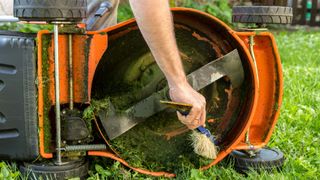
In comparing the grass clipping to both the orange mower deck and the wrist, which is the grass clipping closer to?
the orange mower deck

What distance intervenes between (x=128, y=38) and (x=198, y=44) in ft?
1.04

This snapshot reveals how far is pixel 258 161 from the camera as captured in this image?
2.30m

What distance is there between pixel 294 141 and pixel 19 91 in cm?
149

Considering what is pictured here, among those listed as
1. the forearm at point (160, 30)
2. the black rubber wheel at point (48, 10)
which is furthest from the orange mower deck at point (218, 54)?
the forearm at point (160, 30)

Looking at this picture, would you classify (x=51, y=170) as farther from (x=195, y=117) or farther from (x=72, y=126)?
(x=195, y=117)

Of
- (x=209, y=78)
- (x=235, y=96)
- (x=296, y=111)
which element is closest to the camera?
(x=209, y=78)

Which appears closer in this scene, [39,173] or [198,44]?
[39,173]

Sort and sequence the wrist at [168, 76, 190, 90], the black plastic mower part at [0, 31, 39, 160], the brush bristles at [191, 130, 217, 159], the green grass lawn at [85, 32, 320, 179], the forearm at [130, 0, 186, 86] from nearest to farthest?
the forearm at [130, 0, 186, 86], the wrist at [168, 76, 190, 90], the black plastic mower part at [0, 31, 39, 160], the brush bristles at [191, 130, 217, 159], the green grass lawn at [85, 32, 320, 179]

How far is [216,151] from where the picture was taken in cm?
223

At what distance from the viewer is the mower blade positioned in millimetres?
2188

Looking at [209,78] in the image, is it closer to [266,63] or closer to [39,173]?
[266,63]

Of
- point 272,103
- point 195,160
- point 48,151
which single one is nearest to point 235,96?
point 272,103

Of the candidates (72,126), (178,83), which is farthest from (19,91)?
(178,83)

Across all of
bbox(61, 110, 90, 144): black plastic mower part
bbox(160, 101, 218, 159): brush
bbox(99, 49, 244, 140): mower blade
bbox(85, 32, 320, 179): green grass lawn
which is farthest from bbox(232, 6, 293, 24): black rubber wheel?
bbox(61, 110, 90, 144): black plastic mower part
